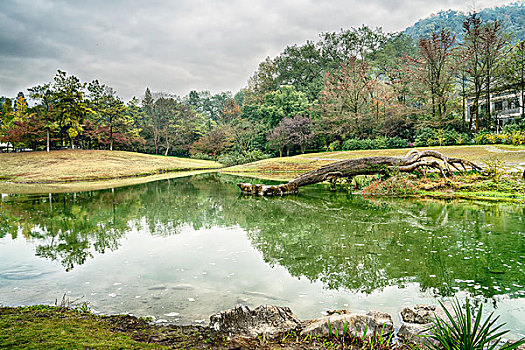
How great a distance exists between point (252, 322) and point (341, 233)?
454 cm

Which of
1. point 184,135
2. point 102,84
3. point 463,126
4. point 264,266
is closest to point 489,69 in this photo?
point 463,126

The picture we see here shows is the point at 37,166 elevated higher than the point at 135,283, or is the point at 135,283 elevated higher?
the point at 37,166

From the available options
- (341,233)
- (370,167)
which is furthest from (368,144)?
(341,233)

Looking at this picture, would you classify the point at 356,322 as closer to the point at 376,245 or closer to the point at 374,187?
the point at 376,245

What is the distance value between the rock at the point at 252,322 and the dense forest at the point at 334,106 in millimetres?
26127

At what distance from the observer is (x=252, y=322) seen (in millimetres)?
2936

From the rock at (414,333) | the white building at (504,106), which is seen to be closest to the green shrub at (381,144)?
the white building at (504,106)

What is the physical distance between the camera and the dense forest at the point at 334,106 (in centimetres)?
2931

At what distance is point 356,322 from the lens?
285 cm

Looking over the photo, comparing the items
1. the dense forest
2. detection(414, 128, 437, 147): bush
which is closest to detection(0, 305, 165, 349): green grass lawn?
the dense forest

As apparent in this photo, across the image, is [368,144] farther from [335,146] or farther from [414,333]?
[414,333]

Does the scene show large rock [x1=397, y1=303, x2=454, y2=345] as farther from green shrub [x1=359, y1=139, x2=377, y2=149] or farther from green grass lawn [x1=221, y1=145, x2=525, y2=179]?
green shrub [x1=359, y1=139, x2=377, y2=149]

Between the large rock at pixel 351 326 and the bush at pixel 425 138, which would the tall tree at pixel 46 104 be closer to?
the bush at pixel 425 138

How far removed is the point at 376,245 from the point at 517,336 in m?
3.11
